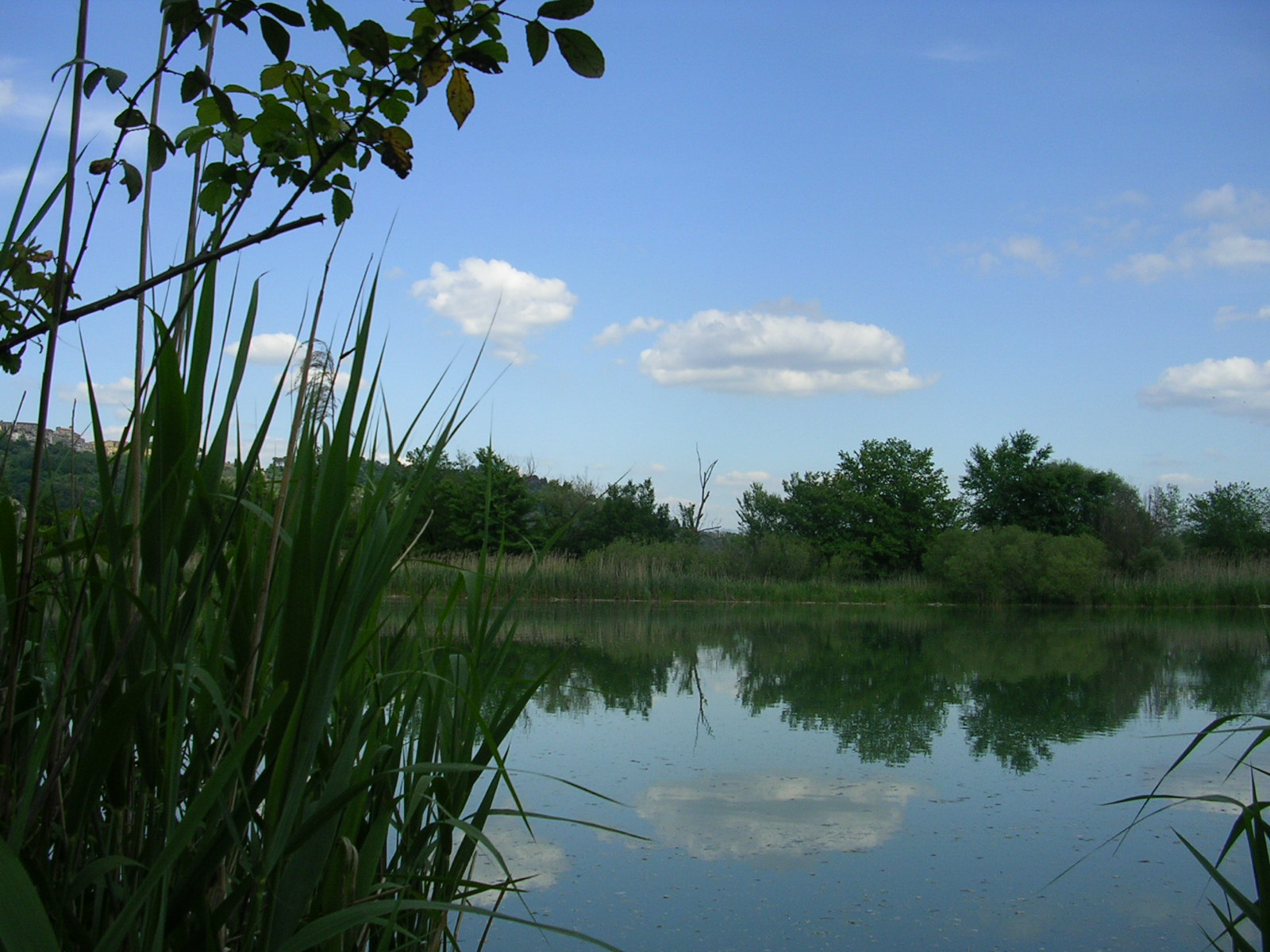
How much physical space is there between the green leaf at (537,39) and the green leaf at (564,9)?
0.01 meters

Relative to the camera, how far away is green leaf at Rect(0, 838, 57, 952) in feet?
2.16

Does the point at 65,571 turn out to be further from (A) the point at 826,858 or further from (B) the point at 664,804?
(B) the point at 664,804

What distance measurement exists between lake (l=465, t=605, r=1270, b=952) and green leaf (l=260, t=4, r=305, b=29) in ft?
3.76

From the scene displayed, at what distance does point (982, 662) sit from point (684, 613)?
5.77 m

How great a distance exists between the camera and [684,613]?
12625 millimetres

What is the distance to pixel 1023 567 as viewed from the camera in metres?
15.8

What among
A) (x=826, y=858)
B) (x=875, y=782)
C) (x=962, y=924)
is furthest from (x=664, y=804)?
(x=962, y=924)

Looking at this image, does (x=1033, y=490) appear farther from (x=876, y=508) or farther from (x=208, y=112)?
(x=208, y=112)

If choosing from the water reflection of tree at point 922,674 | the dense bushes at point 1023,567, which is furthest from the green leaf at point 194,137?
the dense bushes at point 1023,567

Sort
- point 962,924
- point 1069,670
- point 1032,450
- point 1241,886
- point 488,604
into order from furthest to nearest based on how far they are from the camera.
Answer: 1. point 1032,450
2. point 1069,670
3. point 1241,886
4. point 962,924
5. point 488,604

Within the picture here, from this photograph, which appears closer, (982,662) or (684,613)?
(982,662)

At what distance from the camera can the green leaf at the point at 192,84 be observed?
792mm

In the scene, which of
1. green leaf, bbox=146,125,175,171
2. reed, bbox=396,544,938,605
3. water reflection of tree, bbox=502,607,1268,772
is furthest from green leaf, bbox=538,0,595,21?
reed, bbox=396,544,938,605

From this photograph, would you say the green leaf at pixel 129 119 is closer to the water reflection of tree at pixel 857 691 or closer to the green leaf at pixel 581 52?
A: the green leaf at pixel 581 52
